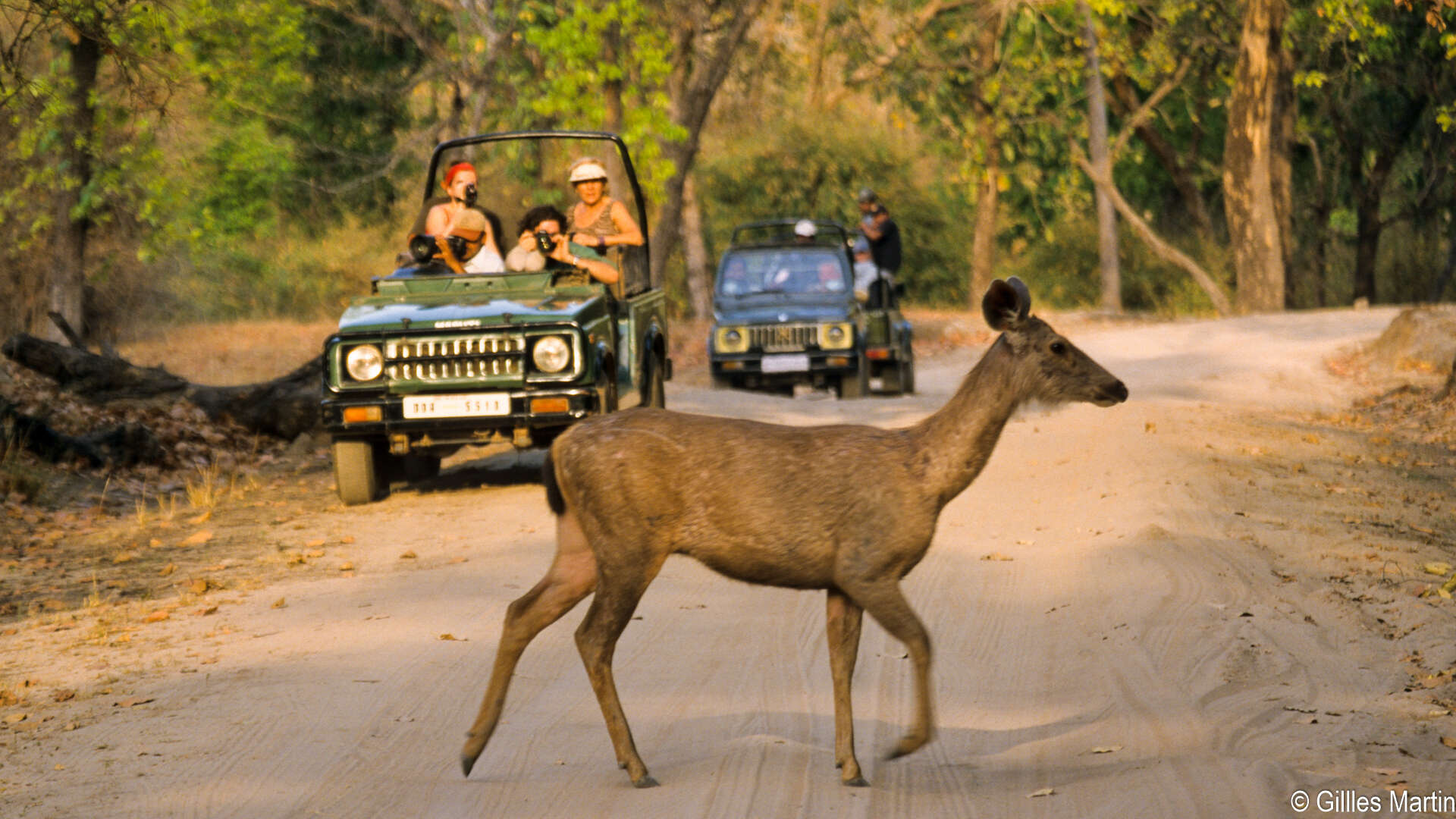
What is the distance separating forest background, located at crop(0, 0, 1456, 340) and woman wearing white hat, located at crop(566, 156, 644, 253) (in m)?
3.75

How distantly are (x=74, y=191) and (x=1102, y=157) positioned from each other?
1923 cm

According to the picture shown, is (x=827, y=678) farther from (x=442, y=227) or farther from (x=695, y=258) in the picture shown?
(x=695, y=258)

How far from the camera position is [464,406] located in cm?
1187

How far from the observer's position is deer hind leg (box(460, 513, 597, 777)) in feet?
18.9

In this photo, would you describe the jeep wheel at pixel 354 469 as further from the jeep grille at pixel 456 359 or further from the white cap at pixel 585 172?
the white cap at pixel 585 172

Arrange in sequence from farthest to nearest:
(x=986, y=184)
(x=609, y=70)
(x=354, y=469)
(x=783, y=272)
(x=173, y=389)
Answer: (x=986, y=184), (x=609, y=70), (x=783, y=272), (x=173, y=389), (x=354, y=469)

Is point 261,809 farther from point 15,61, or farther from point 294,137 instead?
point 294,137

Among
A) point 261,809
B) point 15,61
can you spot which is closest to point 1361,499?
point 261,809

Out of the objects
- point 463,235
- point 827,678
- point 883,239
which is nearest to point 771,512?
point 827,678

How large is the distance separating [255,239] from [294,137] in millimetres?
2306

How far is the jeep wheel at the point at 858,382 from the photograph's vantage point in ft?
64.0

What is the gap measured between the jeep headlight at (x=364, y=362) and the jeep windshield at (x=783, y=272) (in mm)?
8868

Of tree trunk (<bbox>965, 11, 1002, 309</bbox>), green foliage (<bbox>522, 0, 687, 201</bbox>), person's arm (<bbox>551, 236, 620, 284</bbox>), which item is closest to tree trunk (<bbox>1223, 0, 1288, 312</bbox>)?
tree trunk (<bbox>965, 11, 1002, 309</bbox>)

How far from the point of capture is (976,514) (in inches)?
432
